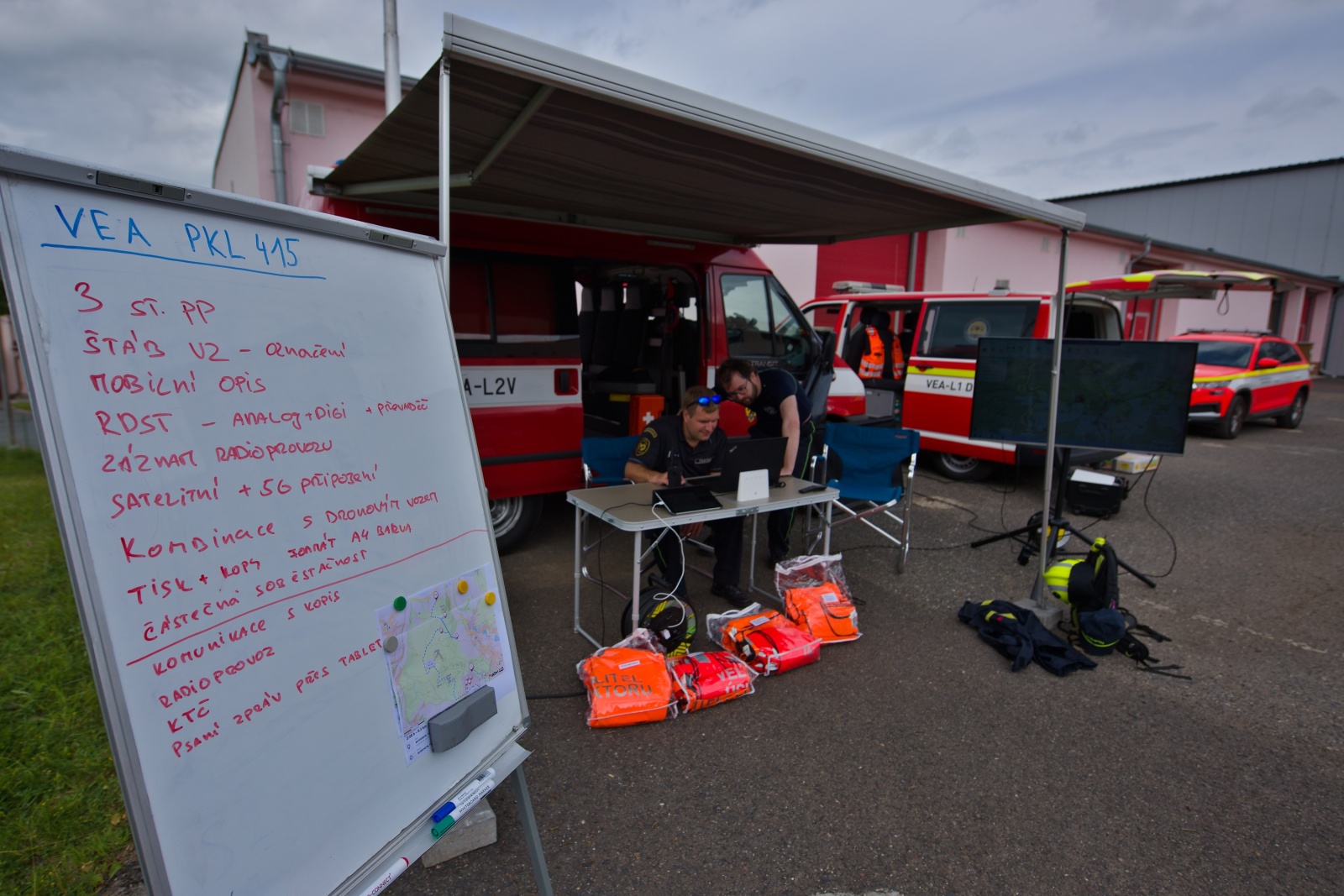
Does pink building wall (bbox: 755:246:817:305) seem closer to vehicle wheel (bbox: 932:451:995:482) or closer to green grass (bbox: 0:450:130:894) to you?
vehicle wheel (bbox: 932:451:995:482)

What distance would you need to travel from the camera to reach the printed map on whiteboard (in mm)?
1421

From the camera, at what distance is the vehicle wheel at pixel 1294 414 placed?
12.0 m

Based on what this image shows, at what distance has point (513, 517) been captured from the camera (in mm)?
4590

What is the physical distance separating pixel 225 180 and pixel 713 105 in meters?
15.6

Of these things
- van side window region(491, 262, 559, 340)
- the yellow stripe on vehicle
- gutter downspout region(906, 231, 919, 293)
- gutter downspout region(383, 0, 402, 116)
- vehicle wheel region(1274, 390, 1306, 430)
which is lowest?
vehicle wheel region(1274, 390, 1306, 430)

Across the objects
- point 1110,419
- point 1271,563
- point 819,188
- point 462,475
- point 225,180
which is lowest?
point 1271,563

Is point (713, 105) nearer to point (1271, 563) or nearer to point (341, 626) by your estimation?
point (341, 626)

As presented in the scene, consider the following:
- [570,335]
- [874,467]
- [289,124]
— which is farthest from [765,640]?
[289,124]

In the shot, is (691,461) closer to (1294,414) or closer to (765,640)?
(765,640)

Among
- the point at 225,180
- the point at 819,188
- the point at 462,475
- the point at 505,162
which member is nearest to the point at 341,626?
the point at 462,475

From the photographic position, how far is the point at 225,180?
1401cm

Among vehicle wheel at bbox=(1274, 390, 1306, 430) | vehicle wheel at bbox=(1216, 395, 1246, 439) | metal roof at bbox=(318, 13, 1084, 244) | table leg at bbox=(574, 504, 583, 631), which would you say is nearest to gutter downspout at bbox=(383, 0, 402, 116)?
metal roof at bbox=(318, 13, 1084, 244)

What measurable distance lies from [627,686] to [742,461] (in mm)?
1304

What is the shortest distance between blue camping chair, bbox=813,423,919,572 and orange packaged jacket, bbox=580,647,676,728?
1.90 meters
